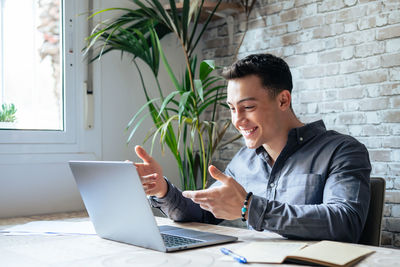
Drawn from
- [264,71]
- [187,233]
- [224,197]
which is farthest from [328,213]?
[264,71]

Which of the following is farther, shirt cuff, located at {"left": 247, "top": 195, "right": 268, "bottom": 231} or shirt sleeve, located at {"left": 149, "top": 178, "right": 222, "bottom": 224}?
shirt sleeve, located at {"left": 149, "top": 178, "right": 222, "bottom": 224}

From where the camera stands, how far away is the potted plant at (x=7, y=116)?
2.55 metres

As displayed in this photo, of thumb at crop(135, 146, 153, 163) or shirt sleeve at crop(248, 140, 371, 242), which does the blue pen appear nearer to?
shirt sleeve at crop(248, 140, 371, 242)

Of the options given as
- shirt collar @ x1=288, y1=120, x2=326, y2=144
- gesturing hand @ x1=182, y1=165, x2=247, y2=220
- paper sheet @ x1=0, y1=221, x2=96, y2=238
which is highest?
shirt collar @ x1=288, y1=120, x2=326, y2=144

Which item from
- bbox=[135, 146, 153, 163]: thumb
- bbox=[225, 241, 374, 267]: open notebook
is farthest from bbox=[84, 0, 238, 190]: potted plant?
bbox=[225, 241, 374, 267]: open notebook

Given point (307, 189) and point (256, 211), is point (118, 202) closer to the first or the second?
point (256, 211)

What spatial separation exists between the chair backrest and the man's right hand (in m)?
0.74

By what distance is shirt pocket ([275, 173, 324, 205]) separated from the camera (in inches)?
66.7

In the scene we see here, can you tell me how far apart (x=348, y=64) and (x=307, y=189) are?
→ 1.21 m

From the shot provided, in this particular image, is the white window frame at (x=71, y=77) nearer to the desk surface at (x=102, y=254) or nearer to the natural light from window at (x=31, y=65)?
the natural light from window at (x=31, y=65)

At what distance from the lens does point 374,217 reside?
5.28 feet

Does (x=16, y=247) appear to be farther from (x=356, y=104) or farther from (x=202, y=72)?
(x=356, y=104)

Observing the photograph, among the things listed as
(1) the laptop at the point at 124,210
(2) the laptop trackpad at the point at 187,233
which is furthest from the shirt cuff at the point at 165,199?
(1) the laptop at the point at 124,210

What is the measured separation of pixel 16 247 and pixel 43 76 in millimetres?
1586
